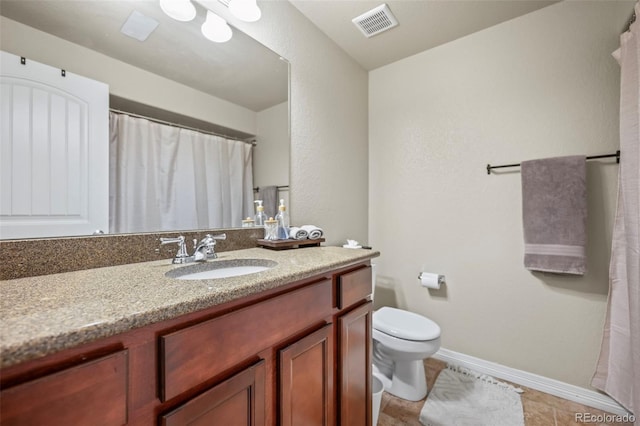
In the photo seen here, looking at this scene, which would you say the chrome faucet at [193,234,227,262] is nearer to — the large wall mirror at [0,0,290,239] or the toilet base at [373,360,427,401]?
the large wall mirror at [0,0,290,239]

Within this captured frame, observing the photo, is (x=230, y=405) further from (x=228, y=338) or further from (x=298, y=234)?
(x=298, y=234)

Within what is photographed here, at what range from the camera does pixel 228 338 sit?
63 cm

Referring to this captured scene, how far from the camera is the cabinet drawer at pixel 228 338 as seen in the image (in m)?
0.54

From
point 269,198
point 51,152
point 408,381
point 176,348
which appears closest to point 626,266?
point 408,381

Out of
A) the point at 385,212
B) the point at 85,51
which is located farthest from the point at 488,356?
the point at 85,51

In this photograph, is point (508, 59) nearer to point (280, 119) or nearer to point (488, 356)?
point (280, 119)

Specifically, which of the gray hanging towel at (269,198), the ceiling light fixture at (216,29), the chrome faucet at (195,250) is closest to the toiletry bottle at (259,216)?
the gray hanging towel at (269,198)

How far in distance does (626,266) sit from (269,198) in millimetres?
1859

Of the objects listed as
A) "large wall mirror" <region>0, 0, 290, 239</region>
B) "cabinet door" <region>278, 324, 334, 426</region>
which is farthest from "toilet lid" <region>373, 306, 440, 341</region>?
"large wall mirror" <region>0, 0, 290, 239</region>

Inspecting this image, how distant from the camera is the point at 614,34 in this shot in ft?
4.79

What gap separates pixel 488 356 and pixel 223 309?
1983mm

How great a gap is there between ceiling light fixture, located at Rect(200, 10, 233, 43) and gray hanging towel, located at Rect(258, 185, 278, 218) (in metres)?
0.77

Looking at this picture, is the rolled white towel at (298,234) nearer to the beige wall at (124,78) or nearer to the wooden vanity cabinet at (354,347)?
the wooden vanity cabinet at (354,347)

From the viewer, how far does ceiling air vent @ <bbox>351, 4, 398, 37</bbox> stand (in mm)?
1655
